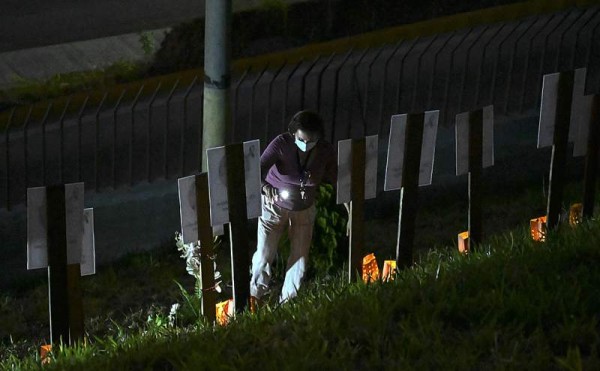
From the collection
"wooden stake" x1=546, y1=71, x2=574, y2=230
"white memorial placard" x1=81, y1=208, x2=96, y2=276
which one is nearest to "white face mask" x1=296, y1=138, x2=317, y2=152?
"wooden stake" x1=546, y1=71, x2=574, y2=230

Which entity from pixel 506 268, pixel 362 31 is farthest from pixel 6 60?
pixel 506 268

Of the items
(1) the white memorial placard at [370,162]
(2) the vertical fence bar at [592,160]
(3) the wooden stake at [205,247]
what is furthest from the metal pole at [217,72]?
(2) the vertical fence bar at [592,160]

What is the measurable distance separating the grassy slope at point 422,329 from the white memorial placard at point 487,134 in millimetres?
1337

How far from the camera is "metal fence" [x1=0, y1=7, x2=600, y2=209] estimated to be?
32.4 feet

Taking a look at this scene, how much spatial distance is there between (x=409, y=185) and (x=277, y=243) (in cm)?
105

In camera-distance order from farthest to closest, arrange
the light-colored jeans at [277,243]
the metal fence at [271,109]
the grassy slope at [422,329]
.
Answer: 1. the metal fence at [271,109]
2. the light-colored jeans at [277,243]
3. the grassy slope at [422,329]

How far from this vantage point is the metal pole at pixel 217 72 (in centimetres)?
870

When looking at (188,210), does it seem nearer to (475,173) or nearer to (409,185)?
(409,185)

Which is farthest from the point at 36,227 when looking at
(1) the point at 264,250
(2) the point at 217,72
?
(2) the point at 217,72

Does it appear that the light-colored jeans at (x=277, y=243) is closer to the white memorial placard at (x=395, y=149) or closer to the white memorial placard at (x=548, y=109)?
the white memorial placard at (x=395, y=149)

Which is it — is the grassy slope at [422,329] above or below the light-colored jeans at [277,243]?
below

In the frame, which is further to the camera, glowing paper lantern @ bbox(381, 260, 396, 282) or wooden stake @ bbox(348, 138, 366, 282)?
wooden stake @ bbox(348, 138, 366, 282)

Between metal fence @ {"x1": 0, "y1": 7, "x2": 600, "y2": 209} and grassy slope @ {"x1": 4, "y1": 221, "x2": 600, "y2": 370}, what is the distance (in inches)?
140

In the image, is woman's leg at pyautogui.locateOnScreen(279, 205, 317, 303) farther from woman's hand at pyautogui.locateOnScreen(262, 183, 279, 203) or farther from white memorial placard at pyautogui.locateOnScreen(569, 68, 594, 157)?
white memorial placard at pyautogui.locateOnScreen(569, 68, 594, 157)
